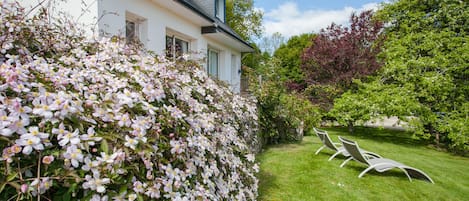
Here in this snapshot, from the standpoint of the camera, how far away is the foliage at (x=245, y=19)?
84.7 ft

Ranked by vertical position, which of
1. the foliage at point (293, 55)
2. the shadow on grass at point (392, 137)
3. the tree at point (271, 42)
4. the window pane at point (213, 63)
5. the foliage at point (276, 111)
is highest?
the tree at point (271, 42)

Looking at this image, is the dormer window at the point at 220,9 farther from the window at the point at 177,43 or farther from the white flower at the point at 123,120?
the white flower at the point at 123,120

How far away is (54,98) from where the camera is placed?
4.62 feet

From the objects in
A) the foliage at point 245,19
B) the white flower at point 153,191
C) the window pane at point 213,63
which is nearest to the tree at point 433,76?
the window pane at point 213,63

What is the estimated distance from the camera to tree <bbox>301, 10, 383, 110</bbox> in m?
14.5

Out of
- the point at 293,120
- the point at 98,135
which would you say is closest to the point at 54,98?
the point at 98,135

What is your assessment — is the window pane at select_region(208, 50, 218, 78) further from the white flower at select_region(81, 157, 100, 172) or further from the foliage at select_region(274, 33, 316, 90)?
the foliage at select_region(274, 33, 316, 90)

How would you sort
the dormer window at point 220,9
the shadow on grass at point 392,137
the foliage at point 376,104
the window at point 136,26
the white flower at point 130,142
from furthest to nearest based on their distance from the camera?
the shadow on grass at point 392,137
the dormer window at point 220,9
the foliage at point 376,104
the window at point 136,26
the white flower at point 130,142

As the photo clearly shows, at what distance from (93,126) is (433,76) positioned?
13689 millimetres

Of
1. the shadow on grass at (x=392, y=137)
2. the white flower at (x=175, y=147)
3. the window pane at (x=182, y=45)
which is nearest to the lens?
the white flower at (x=175, y=147)

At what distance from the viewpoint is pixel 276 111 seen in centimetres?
903

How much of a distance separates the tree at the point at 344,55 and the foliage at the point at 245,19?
38.3 feet

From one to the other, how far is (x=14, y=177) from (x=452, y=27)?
16264 millimetres

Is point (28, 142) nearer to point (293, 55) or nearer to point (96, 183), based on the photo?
point (96, 183)
